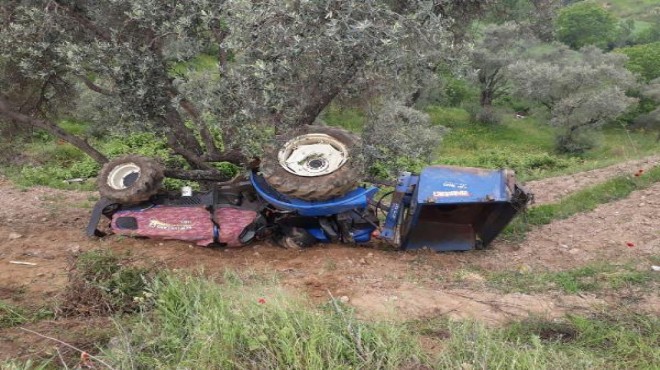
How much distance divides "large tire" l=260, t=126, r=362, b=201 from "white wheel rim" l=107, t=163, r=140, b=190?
1665 mm

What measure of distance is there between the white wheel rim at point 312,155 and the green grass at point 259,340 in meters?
2.26

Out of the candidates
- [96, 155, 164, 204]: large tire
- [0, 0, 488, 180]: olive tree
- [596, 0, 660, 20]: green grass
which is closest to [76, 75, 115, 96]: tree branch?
[0, 0, 488, 180]: olive tree

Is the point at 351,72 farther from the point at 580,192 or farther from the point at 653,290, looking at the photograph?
the point at 580,192

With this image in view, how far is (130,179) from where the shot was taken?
6668 millimetres

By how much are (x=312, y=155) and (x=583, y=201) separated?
4561 millimetres

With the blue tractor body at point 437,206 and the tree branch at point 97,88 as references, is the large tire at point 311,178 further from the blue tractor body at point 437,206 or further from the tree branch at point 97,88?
the tree branch at point 97,88

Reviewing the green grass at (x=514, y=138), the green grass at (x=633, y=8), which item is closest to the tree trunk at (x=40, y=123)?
the green grass at (x=514, y=138)

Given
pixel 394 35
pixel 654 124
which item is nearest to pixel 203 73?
pixel 394 35

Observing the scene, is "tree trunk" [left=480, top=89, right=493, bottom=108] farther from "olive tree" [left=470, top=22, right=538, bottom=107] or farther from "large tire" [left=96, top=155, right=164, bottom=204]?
"large tire" [left=96, top=155, right=164, bottom=204]

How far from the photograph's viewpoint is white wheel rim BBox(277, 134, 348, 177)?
5.95 meters

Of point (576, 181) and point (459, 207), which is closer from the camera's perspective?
point (459, 207)

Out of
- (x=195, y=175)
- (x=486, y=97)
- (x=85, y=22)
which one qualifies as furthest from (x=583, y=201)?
(x=486, y=97)

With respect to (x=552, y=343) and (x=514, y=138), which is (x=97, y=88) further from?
(x=514, y=138)

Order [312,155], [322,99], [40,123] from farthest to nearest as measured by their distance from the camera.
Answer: [40,123]
[322,99]
[312,155]
